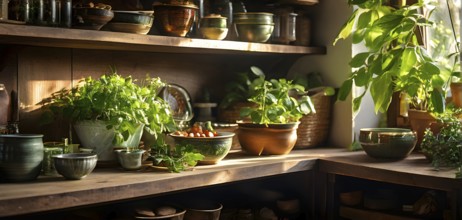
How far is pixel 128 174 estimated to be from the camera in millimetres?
2119

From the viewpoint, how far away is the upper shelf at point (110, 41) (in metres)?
2.02

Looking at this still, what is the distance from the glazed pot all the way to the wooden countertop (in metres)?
0.04

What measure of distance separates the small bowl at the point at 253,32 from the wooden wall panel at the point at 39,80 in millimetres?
749

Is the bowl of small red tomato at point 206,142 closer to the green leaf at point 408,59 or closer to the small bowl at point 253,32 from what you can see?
the small bowl at point 253,32

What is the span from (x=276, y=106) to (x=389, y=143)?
19.8 inches

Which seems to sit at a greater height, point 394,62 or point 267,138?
point 394,62

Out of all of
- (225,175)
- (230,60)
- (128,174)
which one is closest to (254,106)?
(230,60)

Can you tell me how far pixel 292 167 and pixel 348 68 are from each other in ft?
2.31

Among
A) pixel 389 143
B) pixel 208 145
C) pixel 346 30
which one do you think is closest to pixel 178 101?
pixel 208 145

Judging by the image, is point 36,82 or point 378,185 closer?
point 36,82

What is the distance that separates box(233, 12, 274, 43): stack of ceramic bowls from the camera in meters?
2.69

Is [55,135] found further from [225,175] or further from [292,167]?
[292,167]

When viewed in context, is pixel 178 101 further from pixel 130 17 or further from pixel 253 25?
pixel 130 17

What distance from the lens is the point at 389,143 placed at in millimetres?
2539
